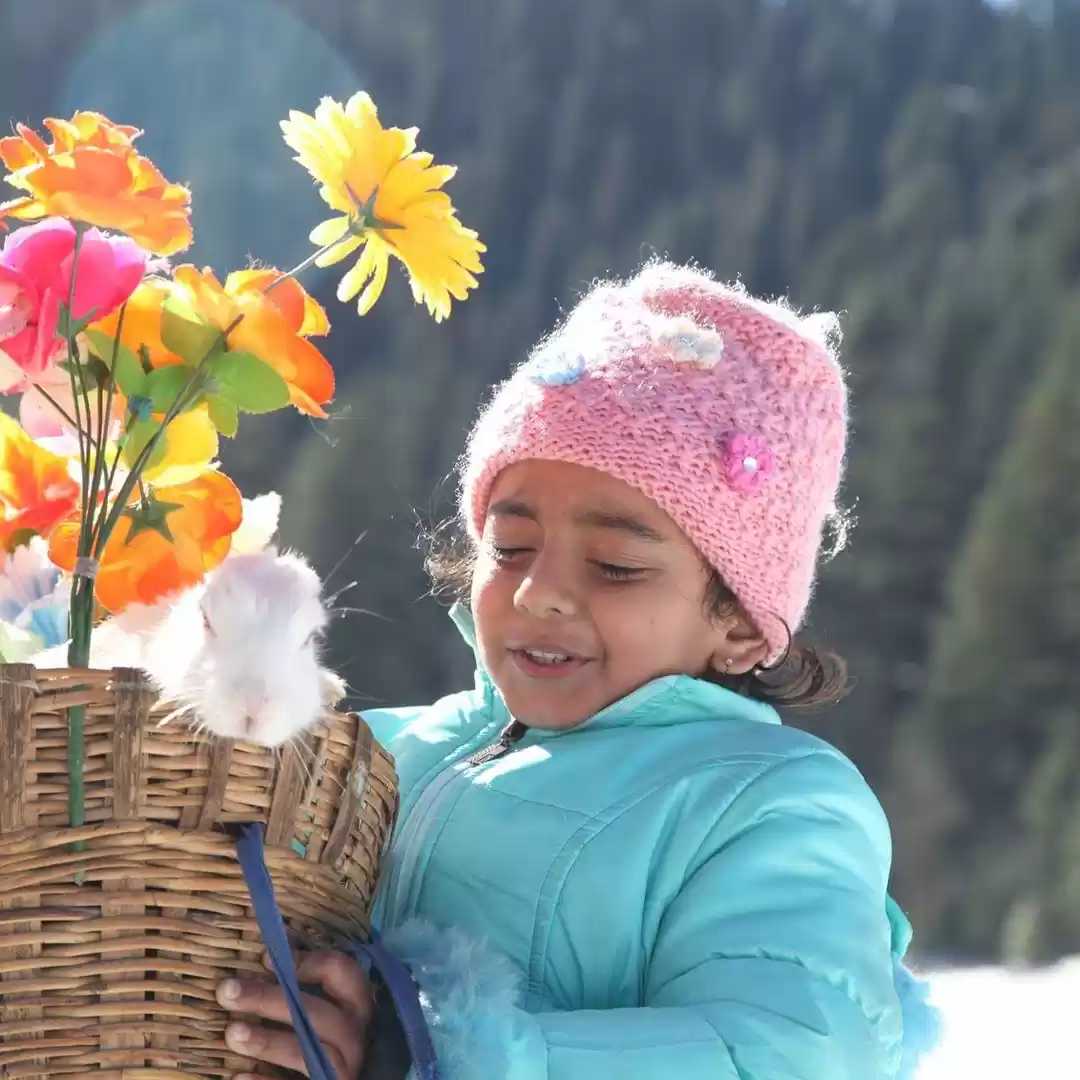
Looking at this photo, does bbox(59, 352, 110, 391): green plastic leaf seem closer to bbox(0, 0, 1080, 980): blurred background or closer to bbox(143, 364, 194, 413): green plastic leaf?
bbox(143, 364, 194, 413): green plastic leaf

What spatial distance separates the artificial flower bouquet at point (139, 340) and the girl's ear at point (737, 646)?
35cm

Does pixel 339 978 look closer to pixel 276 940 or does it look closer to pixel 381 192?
pixel 276 940

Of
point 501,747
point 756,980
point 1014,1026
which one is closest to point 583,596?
point 501,747

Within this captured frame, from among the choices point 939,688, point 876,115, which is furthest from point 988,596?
point 876,115

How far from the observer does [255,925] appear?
0.68 meters

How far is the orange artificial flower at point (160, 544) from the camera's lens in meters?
0.75

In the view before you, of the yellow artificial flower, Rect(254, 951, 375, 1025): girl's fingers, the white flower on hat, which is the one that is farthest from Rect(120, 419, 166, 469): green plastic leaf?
the white flower on hat

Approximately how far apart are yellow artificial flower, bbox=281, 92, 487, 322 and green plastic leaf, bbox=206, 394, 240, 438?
0.36ft

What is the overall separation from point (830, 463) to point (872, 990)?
412 millimetres

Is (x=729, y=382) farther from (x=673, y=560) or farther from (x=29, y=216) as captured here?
(x=29, y=216)

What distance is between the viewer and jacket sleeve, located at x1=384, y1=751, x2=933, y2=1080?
0.73 meters

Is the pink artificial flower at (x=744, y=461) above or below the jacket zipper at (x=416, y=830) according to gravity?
above

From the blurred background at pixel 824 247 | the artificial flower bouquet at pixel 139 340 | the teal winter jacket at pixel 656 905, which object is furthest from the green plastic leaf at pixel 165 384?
the blurred background at pixel 824 247

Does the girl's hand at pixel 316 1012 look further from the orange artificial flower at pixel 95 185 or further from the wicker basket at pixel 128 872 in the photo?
the orange artificial flower at pixel 95 185
